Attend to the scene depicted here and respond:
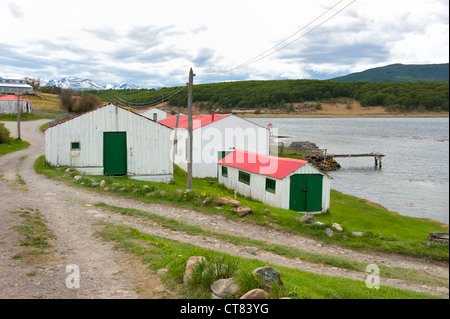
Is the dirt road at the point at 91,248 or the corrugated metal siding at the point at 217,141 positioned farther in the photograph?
the corrugated metal siding at the point at 217,141

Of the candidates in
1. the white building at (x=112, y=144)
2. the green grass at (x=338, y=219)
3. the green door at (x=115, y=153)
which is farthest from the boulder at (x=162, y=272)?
the green door at (x=115, y=153)

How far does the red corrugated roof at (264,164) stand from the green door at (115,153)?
25.6 ft

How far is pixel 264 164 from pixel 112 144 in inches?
412

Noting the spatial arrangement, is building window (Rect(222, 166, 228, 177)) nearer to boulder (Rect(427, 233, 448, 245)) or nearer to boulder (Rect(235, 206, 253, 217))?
boulder (Rect(235, 206, 253, 217))

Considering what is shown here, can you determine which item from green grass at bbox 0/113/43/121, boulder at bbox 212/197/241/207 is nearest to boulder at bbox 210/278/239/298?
boulder at bbox 212/197/241/207

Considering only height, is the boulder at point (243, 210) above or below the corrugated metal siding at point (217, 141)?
below

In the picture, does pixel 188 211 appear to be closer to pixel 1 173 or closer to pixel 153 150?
pixel 153 150

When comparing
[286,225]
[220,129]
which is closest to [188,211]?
[286,225]

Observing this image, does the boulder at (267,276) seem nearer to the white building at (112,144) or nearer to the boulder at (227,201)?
the boulder at (227,201)

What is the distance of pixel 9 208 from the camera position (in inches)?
534

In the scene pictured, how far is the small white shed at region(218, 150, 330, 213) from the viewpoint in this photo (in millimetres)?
21016

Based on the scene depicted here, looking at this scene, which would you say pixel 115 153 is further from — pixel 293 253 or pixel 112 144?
pixel 293 253

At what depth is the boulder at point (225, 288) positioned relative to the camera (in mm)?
5987
